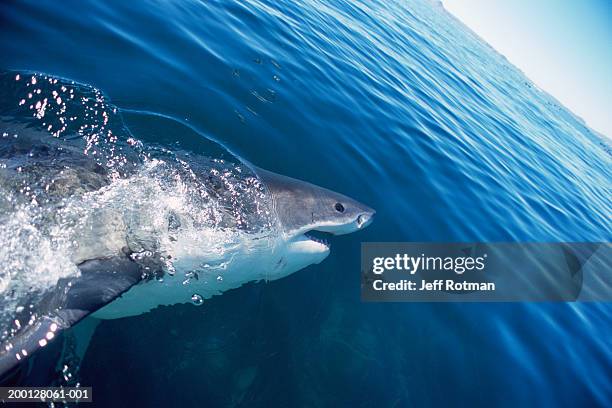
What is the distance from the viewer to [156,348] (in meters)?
4.75

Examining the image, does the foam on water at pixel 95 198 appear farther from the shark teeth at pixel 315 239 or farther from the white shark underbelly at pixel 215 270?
the shark teeth at pixel 315 239

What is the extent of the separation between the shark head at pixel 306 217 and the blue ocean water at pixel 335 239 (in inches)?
20.4

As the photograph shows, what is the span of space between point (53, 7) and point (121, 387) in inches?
328

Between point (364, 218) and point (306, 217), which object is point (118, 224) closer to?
point (306, 217)

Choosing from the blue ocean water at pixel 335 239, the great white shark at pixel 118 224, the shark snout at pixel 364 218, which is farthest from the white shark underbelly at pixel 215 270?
the shark snout at pixel 364 218

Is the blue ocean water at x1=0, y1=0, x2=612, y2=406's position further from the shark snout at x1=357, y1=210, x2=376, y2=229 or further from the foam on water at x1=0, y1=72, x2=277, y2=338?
the shark snout at x1=357, y1=210, x2=376, y2=229

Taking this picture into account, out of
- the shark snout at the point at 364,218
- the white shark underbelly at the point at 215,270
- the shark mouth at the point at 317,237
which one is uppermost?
the shark snout at the point at 364,218

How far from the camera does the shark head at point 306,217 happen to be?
19.0 ft

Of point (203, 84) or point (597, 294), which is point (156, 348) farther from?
point (597, 294)

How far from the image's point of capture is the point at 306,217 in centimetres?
591

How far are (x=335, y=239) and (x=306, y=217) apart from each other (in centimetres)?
148

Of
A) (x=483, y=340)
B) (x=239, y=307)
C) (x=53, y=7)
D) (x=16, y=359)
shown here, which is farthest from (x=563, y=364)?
(x=53, y=7)

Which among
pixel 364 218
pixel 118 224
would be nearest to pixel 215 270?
pixel 118 224

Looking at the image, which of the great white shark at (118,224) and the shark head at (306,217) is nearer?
the great white shark at (118,224)
